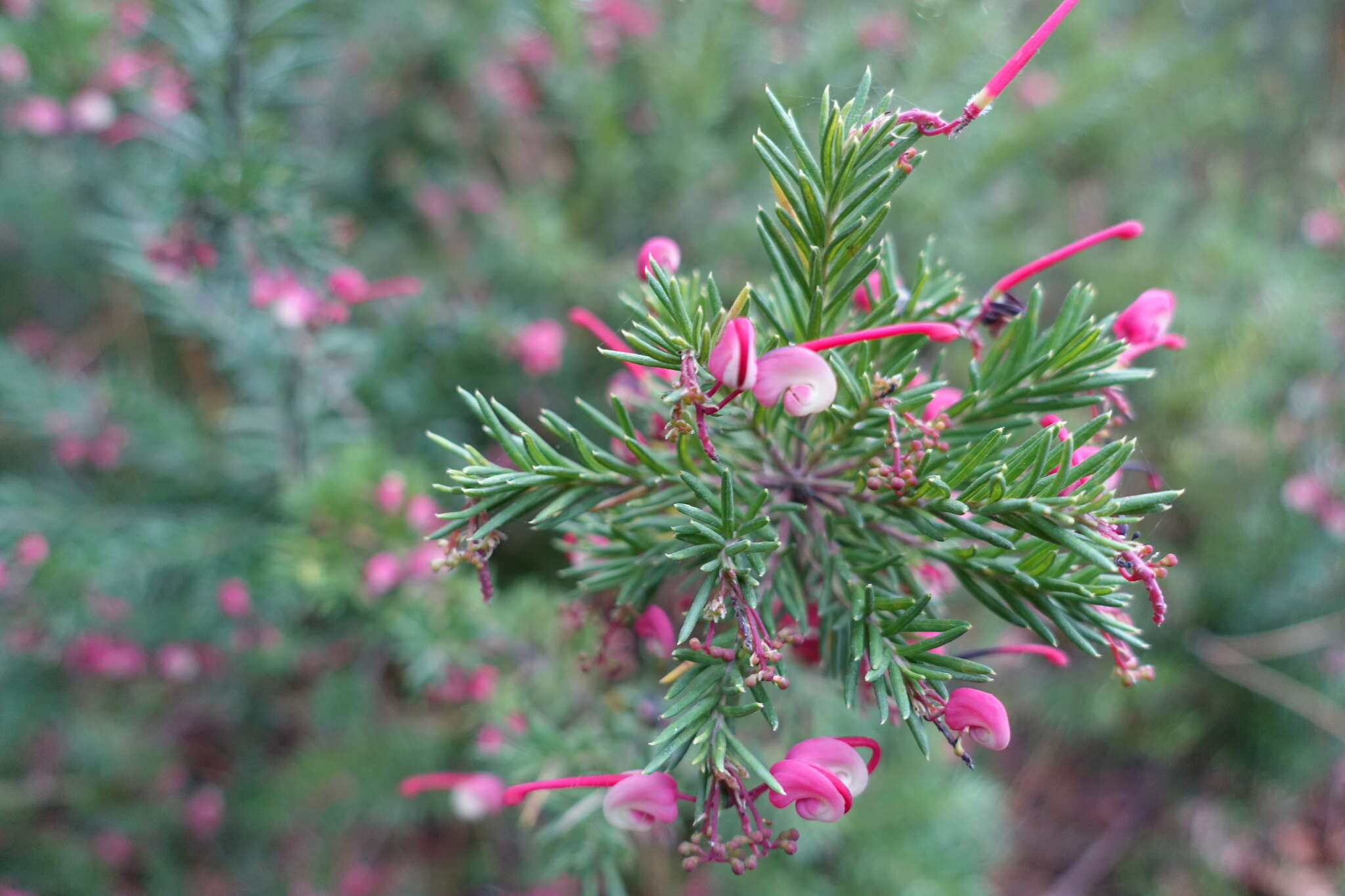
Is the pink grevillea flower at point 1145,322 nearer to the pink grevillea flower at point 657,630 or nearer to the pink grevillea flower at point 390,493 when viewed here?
the pink grevillea flower at point 657,630

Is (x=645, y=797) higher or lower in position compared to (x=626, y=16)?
lower

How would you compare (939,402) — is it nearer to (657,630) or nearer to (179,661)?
(657,630)

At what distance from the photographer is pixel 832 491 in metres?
0.48

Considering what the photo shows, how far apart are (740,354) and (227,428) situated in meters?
1.25

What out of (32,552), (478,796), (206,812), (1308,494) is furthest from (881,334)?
(206,812)

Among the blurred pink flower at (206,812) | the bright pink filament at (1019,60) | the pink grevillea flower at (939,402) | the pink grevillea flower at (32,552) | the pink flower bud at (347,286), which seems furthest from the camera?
the blurred pink flower at (206,812)

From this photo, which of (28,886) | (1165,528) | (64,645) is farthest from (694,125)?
(28,886)

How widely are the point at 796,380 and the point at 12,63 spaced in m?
1.37

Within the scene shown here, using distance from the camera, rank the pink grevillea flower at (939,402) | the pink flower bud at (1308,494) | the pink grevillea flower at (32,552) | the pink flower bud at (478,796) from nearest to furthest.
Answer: the pink grevillea flower at (939,402)
the pink flower bud at (478,796)
the pink grevillea flower at (32,552)
the pink flower bud at (1308,494)

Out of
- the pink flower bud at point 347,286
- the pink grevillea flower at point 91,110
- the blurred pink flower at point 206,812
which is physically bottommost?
the blurred pink flower at point 206,812

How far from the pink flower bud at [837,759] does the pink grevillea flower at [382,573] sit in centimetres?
63

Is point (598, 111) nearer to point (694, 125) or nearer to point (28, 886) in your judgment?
point (694, 125)

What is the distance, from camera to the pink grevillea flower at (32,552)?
1053mm

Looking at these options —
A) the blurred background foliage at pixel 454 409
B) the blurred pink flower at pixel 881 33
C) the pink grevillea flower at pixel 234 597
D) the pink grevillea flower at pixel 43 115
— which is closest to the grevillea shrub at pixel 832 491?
the blurred background foliage at pixel 454 409
